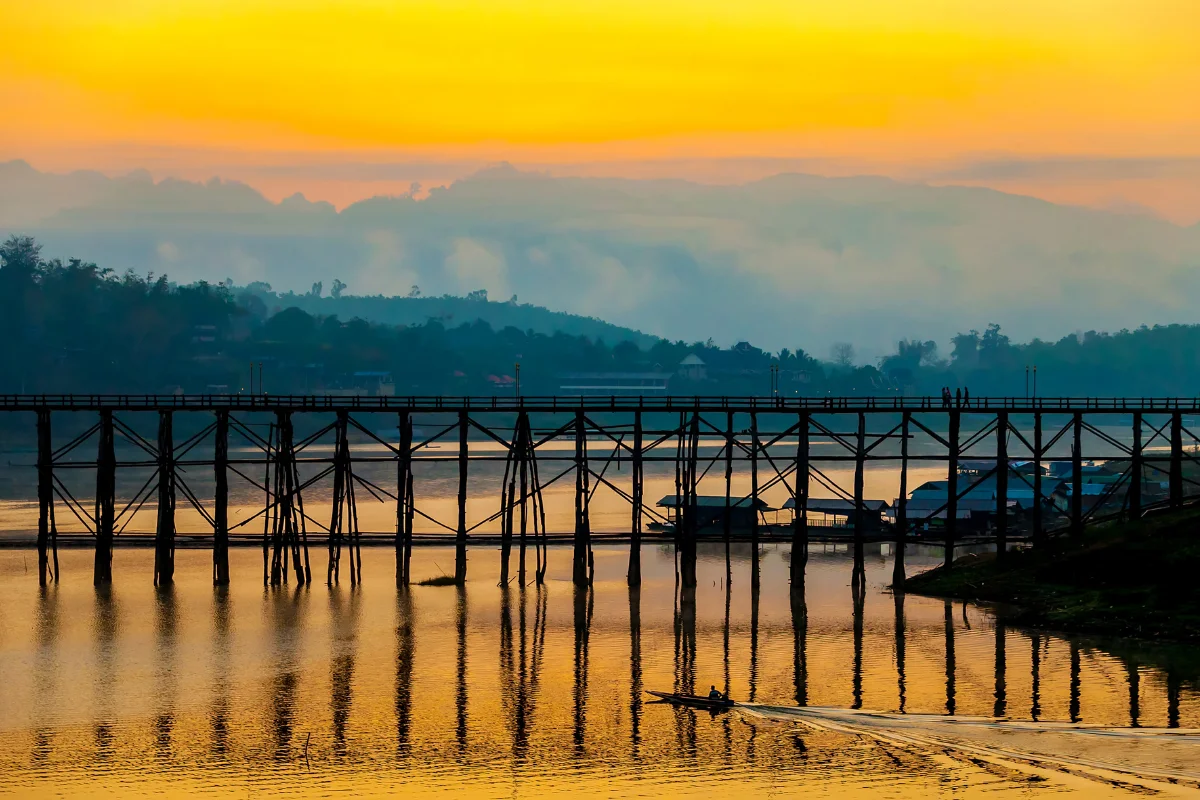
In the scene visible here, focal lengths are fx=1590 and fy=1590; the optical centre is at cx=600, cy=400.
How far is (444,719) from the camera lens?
43719 millimetres

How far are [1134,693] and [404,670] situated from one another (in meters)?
21.6

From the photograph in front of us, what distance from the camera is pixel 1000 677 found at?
48.2 metres

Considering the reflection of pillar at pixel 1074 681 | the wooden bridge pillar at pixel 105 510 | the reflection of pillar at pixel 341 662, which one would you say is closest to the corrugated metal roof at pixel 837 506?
the reflection of pillar at pixel 341 662

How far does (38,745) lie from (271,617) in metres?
16.8

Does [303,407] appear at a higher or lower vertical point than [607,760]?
higher

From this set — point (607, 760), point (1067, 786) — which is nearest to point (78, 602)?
point (607, 760)

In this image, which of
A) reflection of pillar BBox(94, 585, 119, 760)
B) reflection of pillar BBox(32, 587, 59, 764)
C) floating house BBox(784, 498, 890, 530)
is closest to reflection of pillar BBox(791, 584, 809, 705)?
floating house BBox(784, 498, 890, 530)

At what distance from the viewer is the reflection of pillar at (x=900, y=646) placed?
46406 mm

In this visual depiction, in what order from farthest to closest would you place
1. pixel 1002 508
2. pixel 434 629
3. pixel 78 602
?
1. pixel 1002 508
2. pixel 78 602
3. pixel 434 629

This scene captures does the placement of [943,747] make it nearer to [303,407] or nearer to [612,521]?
[303,407]

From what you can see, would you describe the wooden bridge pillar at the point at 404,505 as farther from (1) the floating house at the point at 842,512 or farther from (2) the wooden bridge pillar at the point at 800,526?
(1) the floating house at the point at 842,512

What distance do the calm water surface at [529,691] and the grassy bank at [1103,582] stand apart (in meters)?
2.04

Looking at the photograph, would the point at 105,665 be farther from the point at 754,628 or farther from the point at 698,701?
the point at 754,628

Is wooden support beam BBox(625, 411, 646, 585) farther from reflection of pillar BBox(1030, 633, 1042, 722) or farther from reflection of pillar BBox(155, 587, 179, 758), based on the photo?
reflection of pillar BBox(155, 587, 179, 758)
